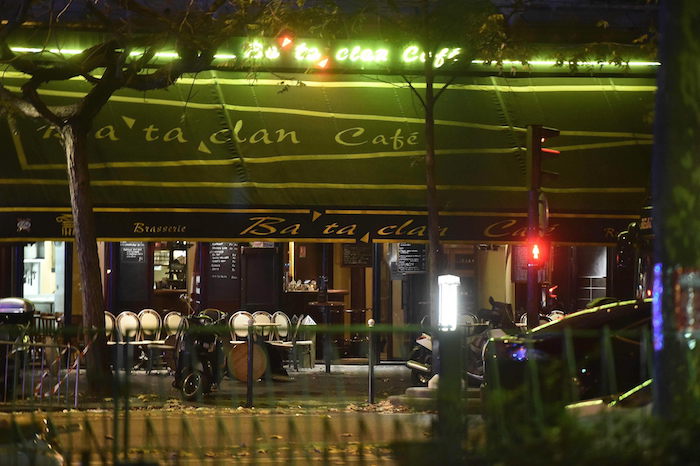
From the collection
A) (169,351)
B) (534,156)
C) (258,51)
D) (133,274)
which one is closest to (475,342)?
(534,156)

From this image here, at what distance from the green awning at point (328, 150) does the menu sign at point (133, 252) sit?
3043 mm

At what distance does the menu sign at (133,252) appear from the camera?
20.3 metres

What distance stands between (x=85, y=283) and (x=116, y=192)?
2.15 meters

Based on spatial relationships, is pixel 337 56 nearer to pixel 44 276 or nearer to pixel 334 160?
pixel 334 160

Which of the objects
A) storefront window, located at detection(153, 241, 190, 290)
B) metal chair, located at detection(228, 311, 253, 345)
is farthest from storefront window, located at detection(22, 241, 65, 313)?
metal chair, located at detection(228, 311, 253, 345)

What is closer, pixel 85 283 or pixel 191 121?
pixel 85 283

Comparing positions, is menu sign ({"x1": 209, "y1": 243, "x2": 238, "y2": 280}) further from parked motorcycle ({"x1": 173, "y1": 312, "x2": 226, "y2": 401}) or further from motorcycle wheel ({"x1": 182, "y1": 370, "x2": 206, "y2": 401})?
motorcycle wheel ({"x1": 182, "y1": 370, "x2": 206, "y2": 401})

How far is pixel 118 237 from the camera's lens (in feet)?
56.8

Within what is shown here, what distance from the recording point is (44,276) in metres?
20.2

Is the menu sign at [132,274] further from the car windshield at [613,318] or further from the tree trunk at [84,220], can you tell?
the car windshield at [613,318]

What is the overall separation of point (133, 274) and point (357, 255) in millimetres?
4032

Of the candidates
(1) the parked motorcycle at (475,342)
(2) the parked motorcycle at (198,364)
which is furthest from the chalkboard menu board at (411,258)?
(2) the parked motorcycle at (198,364)

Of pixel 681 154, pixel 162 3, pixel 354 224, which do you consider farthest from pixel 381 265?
pixel 681 154

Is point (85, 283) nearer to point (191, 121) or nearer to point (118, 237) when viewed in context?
point (118, 237)
